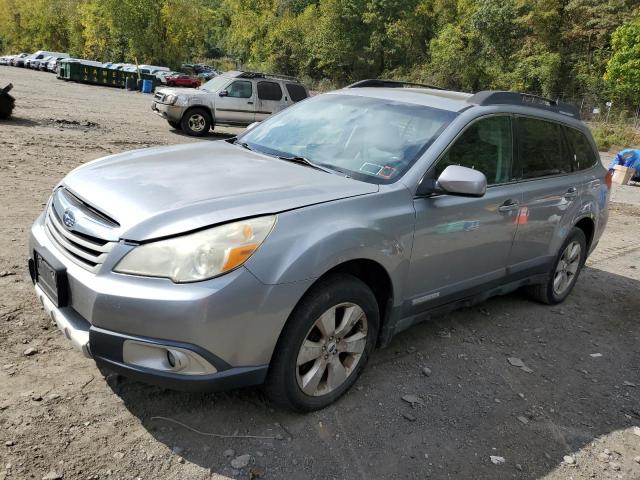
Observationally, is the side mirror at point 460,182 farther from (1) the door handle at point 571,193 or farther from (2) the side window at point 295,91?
(2) the side window at point 295,91

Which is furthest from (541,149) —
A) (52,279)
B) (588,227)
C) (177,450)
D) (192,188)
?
(52,279)

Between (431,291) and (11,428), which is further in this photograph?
(431,291)

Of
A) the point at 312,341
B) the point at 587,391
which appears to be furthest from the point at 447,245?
the point at 587,391

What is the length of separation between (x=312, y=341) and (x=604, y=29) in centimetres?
5426

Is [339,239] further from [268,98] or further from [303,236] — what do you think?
[268,98]

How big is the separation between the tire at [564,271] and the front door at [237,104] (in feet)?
38.4

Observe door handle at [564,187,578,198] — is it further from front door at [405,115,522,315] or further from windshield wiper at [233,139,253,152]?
windshield wiper at [233,139,253,152]

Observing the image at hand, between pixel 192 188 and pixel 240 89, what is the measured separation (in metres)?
13.4

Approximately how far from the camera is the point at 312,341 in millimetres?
2916

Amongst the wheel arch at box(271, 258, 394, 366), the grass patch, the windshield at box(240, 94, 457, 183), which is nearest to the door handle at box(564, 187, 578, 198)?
the windshield at box(240, 94, 457, 183)

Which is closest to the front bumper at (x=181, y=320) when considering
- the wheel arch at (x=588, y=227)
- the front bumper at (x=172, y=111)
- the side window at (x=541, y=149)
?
the side window at (x=541, y=149)

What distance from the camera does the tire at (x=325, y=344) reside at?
2738mm

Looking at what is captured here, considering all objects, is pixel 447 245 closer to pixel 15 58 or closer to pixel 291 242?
pixel 291 242

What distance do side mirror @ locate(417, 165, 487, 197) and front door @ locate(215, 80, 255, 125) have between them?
12903 millimetres
